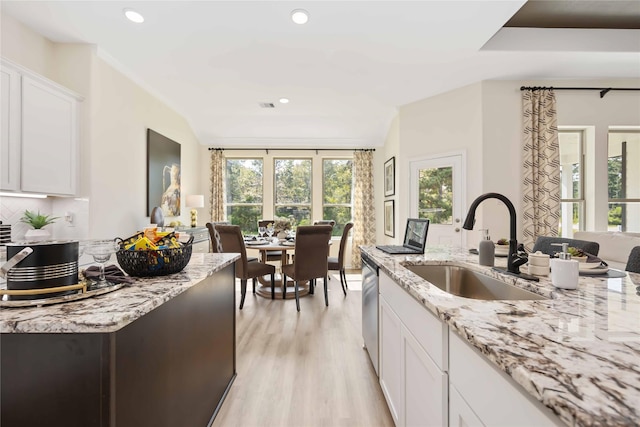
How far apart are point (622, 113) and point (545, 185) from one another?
1452 mm

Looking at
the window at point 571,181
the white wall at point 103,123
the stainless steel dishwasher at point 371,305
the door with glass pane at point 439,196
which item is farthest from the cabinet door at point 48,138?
the window at point 571,181

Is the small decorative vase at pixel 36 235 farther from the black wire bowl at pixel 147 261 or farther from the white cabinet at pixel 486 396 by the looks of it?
the white cabinet at pixel 486 396

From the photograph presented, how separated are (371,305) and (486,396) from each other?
4.52ft

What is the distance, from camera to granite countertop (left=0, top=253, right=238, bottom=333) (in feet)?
2.38

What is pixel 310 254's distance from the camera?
11.7 feet

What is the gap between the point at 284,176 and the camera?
6195 mm

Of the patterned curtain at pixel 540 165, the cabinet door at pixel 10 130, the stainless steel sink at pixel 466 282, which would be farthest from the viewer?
the patterned curtain at pixel 540 165

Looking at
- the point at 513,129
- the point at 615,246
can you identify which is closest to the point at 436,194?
the point at 513,129

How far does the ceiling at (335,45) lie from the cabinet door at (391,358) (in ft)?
8.09

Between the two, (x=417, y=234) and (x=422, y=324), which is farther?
(x=417, y=234)

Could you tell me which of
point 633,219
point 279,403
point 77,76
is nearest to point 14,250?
point 279,403

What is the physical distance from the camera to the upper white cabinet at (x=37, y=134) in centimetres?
224

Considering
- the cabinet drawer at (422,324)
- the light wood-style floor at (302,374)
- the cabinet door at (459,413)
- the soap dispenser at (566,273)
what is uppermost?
the soap dispenser at (566,273)

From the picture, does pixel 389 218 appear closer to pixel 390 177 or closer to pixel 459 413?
pixel 390 177
